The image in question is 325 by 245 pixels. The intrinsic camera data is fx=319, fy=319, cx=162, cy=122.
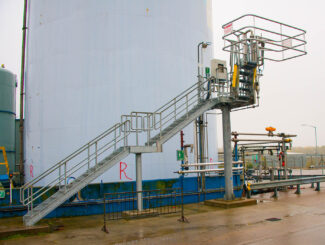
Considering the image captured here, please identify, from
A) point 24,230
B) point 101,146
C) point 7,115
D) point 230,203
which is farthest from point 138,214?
point 7,115

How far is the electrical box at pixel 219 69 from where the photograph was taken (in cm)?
1321

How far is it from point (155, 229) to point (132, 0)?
35.1ft

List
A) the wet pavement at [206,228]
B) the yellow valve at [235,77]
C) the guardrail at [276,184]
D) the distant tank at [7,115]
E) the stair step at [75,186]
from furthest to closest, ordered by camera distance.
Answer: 1. the distant tank at [7,115]
2. the guardrail at [276,184]
3. the yellow valve at [235,77]
4. the stair step at [75,186]
5. the wet pavement at [206,228]

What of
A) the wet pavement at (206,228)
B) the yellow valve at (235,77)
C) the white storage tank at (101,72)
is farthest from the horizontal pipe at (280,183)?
the yellow valve at (235,77)

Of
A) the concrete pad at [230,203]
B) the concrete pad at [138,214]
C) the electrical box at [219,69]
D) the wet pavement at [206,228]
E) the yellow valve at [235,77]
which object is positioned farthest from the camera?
the electrical box at [219,69]

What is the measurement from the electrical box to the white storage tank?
2921 millimetres

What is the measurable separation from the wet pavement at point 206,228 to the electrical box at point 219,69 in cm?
540

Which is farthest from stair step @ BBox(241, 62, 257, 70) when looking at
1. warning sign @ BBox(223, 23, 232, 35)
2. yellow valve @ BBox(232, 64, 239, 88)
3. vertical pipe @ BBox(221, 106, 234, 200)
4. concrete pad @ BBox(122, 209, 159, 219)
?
concrete pad @ BBox(122, 209, 159, 219)

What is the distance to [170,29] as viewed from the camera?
52.0 ft

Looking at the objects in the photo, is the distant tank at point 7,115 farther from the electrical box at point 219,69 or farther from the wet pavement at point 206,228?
the electrical box at point 219,69

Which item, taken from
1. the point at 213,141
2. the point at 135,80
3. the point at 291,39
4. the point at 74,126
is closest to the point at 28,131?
the point at 74,126

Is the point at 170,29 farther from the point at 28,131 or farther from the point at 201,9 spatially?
the point at 28,131

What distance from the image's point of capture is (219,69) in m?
13.4

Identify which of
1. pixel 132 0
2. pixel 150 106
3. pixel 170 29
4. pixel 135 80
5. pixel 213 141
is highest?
pixel 132 0
